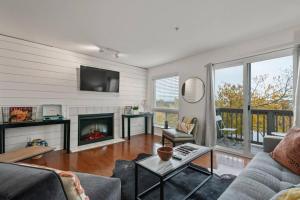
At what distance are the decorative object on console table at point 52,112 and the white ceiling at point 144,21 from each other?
132 centimetres

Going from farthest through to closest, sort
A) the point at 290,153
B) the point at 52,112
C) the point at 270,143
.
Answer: the point at 52,112 < the point at 270,143 < the point at 290,153

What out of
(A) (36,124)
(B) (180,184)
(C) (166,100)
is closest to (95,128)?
(A) (36,124)

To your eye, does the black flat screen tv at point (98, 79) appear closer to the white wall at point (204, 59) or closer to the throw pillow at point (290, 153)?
the white wall at point (204, 59)

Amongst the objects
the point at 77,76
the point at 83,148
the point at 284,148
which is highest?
the point at 77,76

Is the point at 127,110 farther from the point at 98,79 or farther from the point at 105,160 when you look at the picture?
the point at 105,160

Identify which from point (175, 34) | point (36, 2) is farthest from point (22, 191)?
point (175, 34)

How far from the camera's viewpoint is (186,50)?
3625 mm

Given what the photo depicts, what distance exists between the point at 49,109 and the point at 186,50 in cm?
329

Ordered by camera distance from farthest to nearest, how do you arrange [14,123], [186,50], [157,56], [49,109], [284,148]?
[157,56] → [186,50] → [49,109] → [14,123] → [284,148]

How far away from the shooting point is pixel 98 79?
4086mm

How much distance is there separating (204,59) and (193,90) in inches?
31.2

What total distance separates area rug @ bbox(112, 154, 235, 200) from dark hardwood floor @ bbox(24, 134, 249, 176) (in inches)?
10.7

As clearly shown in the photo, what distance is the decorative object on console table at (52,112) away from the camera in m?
3.29

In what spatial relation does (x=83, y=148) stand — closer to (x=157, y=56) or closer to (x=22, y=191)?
(x=157, y=56)
